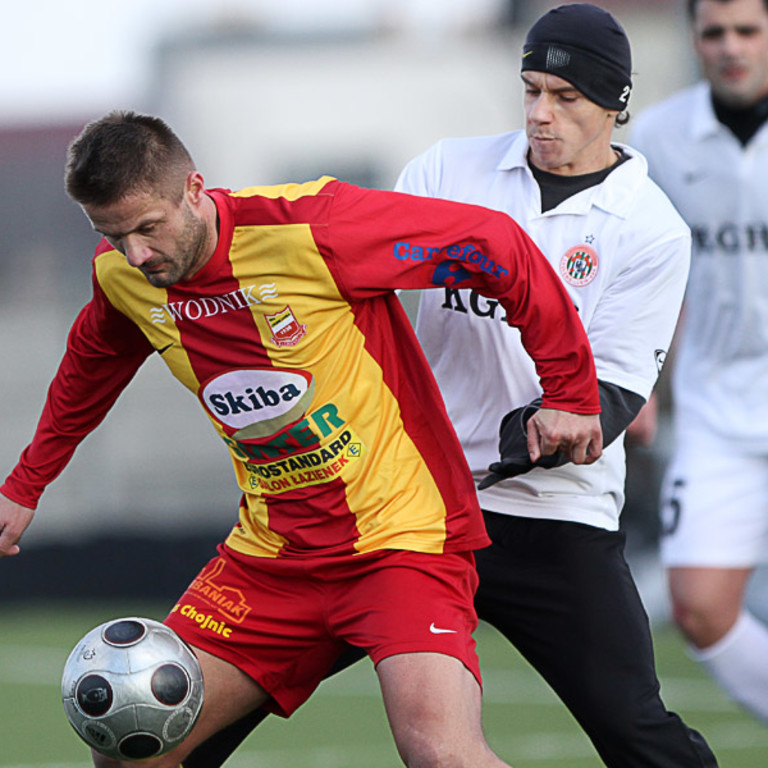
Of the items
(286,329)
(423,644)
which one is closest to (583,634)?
(423,644)

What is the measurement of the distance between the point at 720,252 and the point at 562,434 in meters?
2.05

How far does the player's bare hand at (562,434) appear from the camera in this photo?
3633 mm

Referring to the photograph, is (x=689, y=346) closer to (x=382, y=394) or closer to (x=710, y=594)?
(x=710, y=594)

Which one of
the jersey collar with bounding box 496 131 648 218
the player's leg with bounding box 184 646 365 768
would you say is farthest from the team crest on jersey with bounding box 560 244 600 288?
the player's leg with bounding box 184 646 365 768

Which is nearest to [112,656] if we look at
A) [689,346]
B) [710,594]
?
[710,594]

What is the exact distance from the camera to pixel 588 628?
3.97 meters

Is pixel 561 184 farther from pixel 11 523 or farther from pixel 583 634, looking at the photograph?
pixel 11 523

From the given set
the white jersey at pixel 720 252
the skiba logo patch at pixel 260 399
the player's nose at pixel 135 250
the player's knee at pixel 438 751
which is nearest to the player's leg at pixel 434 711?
the player's knee at pixel 438 751

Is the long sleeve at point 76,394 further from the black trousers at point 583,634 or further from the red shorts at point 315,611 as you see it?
the black trousers at point 583,634

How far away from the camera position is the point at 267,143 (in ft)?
43.8

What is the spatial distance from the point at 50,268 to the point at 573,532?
8.58 m

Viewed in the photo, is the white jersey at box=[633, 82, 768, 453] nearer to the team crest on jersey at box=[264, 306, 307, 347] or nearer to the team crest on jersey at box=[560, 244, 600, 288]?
the team crest on jersey at box=[560, 244, 600, 288]

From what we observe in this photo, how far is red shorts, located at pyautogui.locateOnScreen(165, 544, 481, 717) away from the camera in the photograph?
11.9 ft

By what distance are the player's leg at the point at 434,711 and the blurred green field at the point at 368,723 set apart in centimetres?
276
